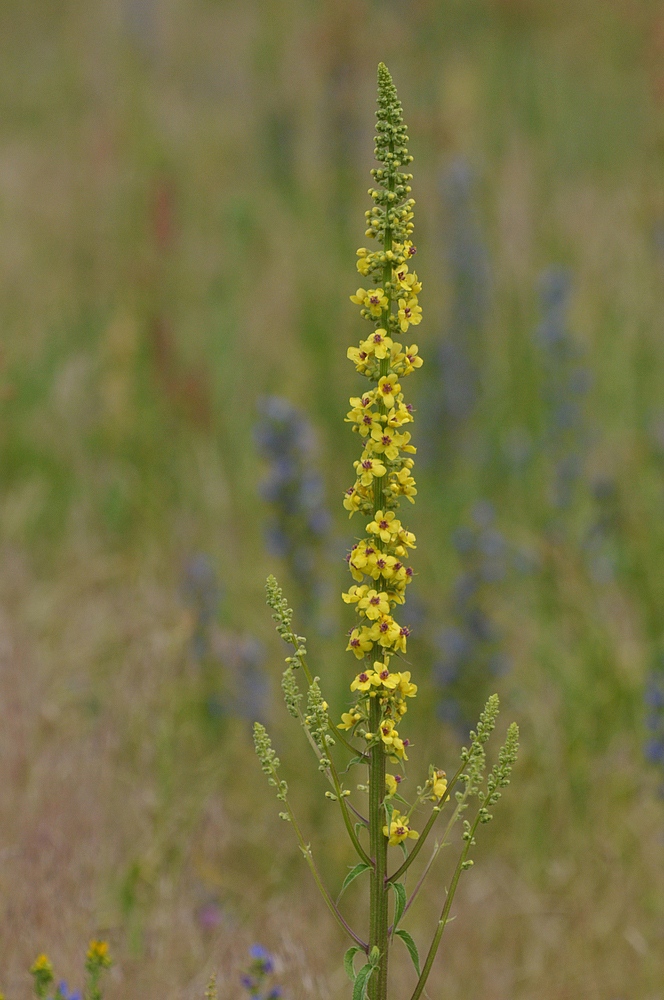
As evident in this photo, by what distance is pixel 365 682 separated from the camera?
1.31 metres

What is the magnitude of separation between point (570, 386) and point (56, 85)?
7069 mm

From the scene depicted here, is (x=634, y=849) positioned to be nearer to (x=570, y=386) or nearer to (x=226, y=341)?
(x=570, y=386)

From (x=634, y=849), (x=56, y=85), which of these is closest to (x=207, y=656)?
(x=634, y=849)

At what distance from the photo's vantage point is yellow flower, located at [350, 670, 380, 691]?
1.29 m

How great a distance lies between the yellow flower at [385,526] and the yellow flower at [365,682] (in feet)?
0.59

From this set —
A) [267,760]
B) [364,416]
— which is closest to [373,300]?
[364,416]

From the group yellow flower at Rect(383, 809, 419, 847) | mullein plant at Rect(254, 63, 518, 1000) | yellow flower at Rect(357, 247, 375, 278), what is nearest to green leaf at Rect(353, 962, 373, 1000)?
mullein plant at Rect(254, 63, 518, 1000)

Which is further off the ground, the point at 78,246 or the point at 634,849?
the point at 78,246

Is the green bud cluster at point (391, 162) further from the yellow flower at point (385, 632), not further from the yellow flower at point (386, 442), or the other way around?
the yellow flower at point (385, 632)

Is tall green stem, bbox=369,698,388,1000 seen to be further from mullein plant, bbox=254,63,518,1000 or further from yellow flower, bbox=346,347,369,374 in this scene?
yellow flower, bbox=346,347,369,374

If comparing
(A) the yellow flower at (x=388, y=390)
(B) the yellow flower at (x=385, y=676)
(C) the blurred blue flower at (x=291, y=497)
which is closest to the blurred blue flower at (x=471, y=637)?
(C) the blurred blue flower at (x=291, y=497)

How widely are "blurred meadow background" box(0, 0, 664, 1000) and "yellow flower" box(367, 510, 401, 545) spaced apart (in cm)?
92

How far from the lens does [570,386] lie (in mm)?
4520

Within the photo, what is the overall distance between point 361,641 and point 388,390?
340mm
